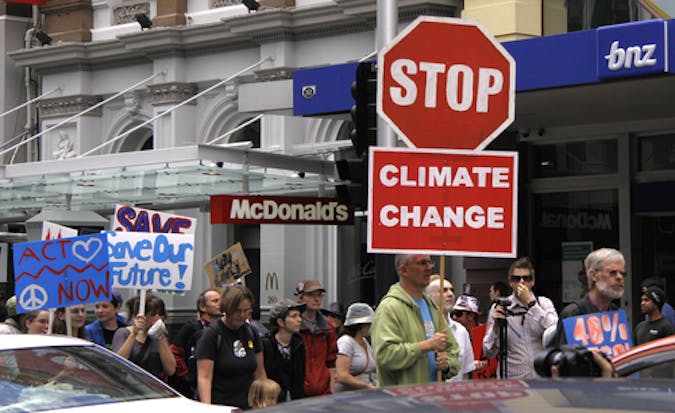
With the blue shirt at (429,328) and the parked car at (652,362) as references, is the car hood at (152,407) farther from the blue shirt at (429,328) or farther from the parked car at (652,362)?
the parked car at (652,362)

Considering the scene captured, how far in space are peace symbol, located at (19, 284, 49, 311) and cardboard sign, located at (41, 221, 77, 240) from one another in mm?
1564

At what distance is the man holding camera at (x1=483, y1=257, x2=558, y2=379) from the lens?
35.4 ft

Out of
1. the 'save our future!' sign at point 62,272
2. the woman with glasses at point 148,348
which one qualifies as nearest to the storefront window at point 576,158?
the 'save our future!' sign at point 62,272

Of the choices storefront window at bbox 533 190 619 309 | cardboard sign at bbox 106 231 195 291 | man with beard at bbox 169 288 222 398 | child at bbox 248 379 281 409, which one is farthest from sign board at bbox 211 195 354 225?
child at bbox 248 379 281 409

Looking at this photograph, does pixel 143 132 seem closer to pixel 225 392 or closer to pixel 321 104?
pixel 321 104

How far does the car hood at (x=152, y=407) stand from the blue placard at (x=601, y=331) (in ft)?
6.25

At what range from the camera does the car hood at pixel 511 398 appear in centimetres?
296

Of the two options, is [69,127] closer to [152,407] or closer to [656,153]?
[656,153]

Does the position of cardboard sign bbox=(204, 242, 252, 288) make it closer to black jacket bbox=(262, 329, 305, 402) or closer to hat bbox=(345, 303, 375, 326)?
black jacket bbox=(262, 329, 305, 402)

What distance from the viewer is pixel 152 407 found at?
8.27 meters

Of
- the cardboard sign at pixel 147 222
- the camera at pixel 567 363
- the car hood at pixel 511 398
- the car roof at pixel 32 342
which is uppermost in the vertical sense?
the cardboard sign at pixel 147 222

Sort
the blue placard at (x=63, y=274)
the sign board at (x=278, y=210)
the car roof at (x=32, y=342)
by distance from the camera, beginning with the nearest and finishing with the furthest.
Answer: the car roof at (x=32, y=342)
the blue placard at (x=63, y=274)
the sign board at (x=278, y=210)

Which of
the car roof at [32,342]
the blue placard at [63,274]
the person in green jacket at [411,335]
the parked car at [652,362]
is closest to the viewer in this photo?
the parked car at [652,362]

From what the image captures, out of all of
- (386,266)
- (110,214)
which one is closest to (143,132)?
(110,214)
